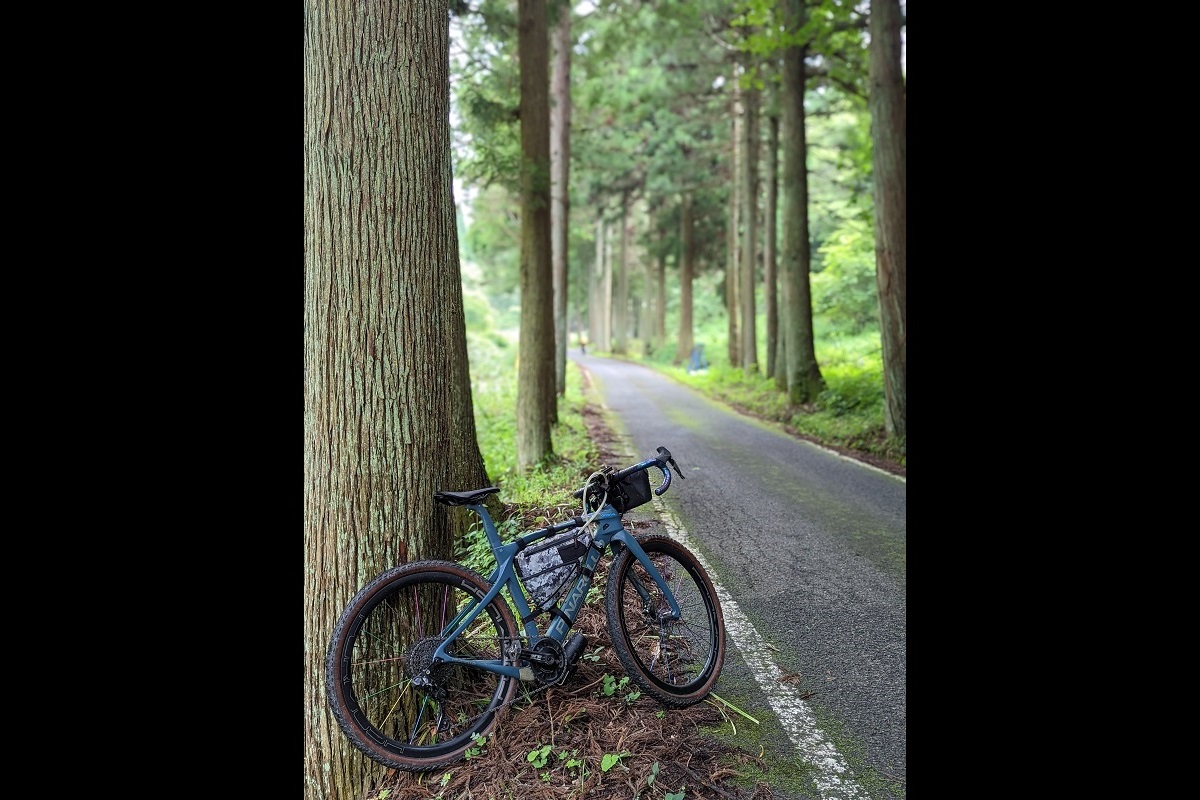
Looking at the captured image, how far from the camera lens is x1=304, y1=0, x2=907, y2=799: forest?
3004 mm

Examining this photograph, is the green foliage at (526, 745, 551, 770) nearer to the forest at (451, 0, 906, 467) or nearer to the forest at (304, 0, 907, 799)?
the forest at (304, 0, 907, 799)

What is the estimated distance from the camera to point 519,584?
10.8 ft

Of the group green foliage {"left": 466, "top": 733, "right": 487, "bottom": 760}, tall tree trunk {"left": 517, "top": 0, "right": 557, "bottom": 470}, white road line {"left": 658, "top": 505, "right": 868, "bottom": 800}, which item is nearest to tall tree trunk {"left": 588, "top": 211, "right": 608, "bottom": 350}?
tall tree trunk {"left": 517, "top": 0, "right": 557, "bottom": 470}

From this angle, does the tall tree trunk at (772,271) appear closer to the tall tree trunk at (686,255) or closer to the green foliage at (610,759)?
the tall tree trunk at (686,255)

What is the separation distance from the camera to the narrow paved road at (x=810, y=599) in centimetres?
307

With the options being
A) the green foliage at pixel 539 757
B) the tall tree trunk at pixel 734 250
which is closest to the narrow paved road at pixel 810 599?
the green foliage at pixel 539 757

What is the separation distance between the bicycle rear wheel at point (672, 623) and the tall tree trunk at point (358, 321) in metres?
1.11

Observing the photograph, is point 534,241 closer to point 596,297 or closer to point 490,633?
point 490,633

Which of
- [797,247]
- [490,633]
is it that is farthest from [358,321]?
[797,247]

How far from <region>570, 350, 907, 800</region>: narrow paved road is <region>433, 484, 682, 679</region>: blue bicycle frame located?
2.40ft

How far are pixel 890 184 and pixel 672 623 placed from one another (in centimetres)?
872
